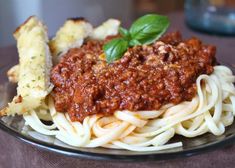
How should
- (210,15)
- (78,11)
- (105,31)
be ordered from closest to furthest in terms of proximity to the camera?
(105,31) → (210,15) → (78,11)

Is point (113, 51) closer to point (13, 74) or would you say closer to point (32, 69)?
point (32, 69)

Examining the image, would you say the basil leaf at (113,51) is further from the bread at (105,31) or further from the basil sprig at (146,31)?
the bread at (105,31)

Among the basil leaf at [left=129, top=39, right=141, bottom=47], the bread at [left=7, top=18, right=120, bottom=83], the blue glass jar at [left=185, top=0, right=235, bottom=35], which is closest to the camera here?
the basil leaf at [left=129, top=39, right=141, bottom=47]

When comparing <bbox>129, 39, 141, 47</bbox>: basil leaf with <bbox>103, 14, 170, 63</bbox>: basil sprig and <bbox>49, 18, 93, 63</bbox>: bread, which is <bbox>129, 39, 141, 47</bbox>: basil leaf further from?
<bbox>49, 18, 93, 63</bbox>: bread

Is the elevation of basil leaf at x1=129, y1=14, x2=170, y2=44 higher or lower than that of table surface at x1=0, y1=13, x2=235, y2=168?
higher

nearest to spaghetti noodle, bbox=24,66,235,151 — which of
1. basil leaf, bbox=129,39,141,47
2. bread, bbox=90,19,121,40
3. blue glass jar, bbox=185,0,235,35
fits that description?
basil leaf, bbox=129,39,141,47

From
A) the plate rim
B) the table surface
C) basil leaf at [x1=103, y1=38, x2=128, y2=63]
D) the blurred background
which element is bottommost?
the blurred background

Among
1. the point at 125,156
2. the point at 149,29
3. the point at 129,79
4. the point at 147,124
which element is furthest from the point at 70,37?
the point at 125,156
